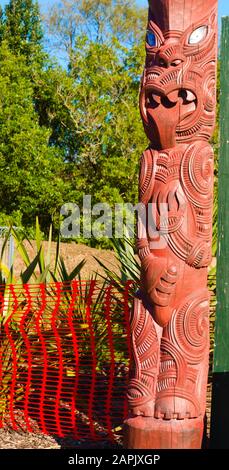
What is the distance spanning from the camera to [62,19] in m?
27.9

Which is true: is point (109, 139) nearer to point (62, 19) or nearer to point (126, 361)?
point (62, 19)

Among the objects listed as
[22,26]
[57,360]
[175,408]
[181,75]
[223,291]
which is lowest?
[57,360]

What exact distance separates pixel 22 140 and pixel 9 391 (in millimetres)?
14559

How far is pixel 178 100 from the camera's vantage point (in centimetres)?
388

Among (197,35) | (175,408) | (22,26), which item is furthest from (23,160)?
(175,408)

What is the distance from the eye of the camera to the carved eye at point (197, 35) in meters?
3.89

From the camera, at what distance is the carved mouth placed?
386cm

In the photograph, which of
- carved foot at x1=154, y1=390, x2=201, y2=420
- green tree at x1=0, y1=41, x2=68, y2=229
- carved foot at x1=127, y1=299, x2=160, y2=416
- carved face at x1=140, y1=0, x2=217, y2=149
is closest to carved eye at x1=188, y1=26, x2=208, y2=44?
carved face at x1=140, y1=0, x2=217, y2=149

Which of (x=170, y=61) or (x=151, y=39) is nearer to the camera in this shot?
(x=170, y=61)

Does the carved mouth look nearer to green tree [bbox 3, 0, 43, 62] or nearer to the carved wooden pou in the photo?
the carved wooden pou

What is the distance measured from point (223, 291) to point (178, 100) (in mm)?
1283

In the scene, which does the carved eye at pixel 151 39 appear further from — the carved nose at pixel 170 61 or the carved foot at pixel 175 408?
the carved foot at pixel 175 408

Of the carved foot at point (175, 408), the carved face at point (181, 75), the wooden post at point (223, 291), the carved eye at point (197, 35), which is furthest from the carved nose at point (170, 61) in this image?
the carved foot at point (175, 408)

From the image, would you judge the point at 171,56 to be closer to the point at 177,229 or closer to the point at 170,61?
the point at 170,61
